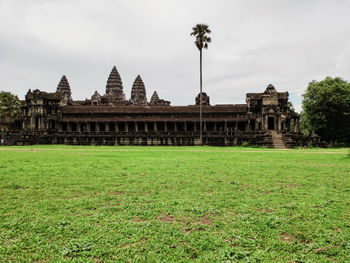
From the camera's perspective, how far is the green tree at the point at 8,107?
153 feet

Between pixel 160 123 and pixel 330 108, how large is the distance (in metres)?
33.8

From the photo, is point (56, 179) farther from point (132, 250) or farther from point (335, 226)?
point (335, 226)

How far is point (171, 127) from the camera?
50.5 m

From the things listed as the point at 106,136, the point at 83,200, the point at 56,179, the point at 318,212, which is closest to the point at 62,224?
the point at 83,200

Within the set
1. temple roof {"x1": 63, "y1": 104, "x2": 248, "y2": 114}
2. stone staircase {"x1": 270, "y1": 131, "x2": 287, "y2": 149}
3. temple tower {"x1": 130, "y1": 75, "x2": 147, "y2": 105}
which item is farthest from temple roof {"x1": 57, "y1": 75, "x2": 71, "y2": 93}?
stone staircase {"x1": 270, "y1": 131, "x2": 287, "y2": 149}

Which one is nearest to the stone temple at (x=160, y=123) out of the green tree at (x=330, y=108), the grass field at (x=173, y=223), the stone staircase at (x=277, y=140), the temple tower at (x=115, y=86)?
the stone staircase at (x=277, y=140)

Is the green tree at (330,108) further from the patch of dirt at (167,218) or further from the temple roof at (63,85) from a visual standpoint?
the temple roof at (63,85)

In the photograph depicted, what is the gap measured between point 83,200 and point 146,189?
6.13ft

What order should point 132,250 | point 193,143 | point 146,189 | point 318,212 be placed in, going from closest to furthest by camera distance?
point 132,250 → point 318,212 → point 146,189 → point 193,143

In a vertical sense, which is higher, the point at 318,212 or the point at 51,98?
the point at 51,98

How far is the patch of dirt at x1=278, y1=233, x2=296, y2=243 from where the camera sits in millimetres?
3584

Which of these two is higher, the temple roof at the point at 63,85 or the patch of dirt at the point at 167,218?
the temple roof at the point at 63,85

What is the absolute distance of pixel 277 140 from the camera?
37.6 metres

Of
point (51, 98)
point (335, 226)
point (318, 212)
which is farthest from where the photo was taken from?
point (51, 98)
